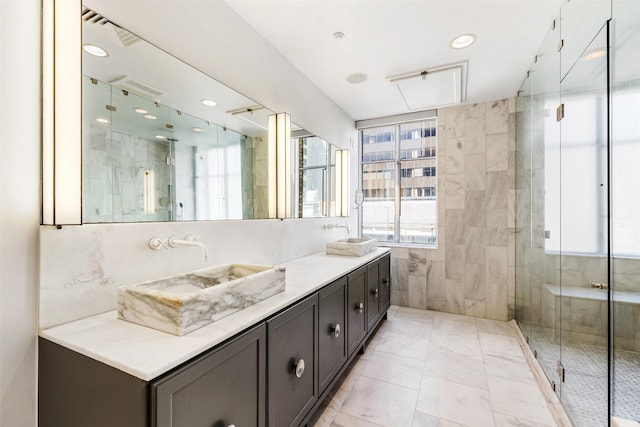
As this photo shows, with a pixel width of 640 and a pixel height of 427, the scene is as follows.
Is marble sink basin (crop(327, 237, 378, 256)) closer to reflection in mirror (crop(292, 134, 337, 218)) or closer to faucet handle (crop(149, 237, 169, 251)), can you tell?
reflection in mirror (crop(292, 134, 337, 218))

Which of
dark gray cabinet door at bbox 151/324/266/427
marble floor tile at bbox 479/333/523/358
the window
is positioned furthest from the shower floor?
the window

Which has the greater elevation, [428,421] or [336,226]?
[336,226]

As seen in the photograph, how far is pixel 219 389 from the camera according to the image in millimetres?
950

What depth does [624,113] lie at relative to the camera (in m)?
1.25

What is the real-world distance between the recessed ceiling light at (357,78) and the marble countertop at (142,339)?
7.30ft

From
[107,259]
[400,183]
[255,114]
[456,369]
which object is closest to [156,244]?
[107,259]

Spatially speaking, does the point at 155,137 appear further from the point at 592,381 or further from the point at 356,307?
the point at 592,381

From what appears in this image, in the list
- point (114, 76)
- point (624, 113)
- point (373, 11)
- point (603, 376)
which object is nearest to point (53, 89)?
A: point (114, 76)

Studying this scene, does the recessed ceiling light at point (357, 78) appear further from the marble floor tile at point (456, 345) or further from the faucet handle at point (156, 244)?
the marble floor tile at point (456, 345)

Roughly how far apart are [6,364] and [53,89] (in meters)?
0.95

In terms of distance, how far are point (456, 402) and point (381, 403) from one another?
505mm

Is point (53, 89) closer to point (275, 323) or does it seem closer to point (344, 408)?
point (275, 323)

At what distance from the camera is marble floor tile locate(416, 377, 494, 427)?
5.64 feet

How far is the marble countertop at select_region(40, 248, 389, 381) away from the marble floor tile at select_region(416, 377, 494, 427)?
1.31m
